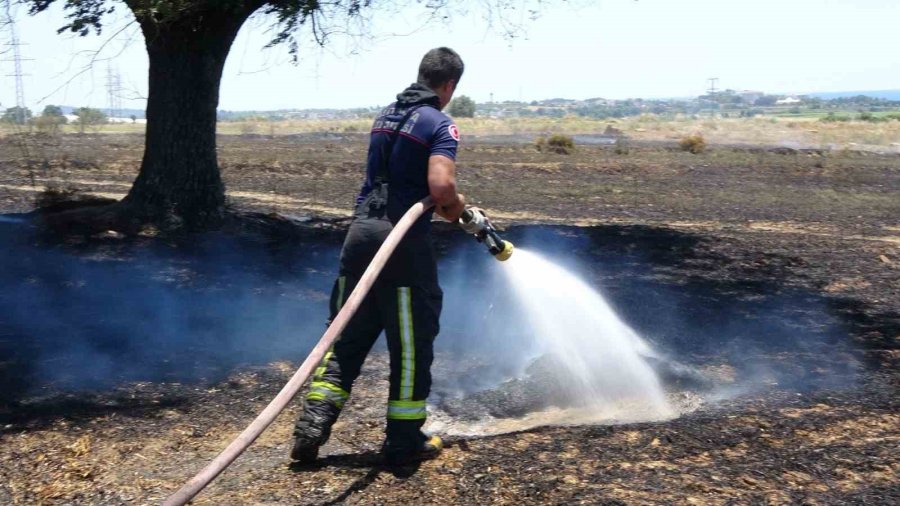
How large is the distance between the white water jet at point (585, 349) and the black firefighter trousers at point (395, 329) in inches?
51.7

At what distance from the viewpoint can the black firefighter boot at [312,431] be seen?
445 centimetres

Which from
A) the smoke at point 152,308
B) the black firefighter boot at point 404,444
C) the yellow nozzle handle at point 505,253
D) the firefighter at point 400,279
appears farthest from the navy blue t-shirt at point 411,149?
the smoke at point 152,308

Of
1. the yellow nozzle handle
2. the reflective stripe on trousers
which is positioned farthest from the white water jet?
the reflective stripe on trousers

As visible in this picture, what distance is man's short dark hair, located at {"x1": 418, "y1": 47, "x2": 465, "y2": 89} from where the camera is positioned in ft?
15.0

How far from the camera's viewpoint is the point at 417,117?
4.46 metres

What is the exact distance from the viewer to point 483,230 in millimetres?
4789

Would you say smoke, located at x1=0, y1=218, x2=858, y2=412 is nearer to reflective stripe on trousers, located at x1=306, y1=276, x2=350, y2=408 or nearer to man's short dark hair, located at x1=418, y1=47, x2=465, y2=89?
reflective stripe on trousers, located at x1=306, y1=276, x2=350, y2=408

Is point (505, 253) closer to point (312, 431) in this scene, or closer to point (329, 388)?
point (329, 388)

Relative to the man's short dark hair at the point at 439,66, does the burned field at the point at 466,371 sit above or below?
below

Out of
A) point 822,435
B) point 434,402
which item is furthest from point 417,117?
point 822,435

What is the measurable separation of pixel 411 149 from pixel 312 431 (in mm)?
1458

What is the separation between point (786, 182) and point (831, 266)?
1281 cm

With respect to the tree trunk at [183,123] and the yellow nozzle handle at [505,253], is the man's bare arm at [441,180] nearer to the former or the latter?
the yellow nozzle handle at [505,253]

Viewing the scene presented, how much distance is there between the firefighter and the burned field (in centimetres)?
22
